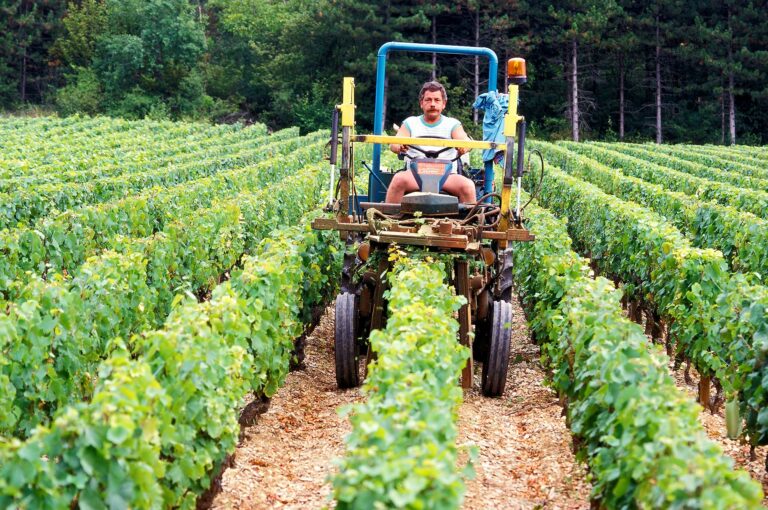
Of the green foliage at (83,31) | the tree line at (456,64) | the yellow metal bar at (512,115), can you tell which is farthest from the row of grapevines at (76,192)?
the green foliage at (83,31)

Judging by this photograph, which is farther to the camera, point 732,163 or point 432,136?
point 732,163

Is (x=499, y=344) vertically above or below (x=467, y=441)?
above

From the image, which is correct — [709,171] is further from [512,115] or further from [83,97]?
[83,97]

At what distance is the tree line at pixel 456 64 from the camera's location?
4644cm

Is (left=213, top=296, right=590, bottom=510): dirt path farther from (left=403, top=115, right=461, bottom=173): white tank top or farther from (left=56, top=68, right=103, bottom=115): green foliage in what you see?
(left=56, top=68, right=103, bottom=115): green foliage

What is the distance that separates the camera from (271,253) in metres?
8.36

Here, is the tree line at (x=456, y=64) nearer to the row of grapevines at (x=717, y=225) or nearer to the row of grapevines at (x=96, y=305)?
the row of grapevines at (x=717, y=225)

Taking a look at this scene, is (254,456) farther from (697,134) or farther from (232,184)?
(697,134)

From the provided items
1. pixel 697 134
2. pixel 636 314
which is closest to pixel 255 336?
pixel 636 314

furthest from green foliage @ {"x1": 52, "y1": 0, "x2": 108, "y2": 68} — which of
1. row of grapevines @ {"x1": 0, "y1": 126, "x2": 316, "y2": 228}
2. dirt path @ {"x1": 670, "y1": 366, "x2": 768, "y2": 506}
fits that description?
dirt path @ {"x1": 670, "y1": 366, "x2": 768, "y2": 506}

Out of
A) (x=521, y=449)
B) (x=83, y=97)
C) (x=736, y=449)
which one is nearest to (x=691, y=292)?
(x=736, y=449)

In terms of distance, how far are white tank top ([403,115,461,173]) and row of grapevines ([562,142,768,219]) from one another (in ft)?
22.5

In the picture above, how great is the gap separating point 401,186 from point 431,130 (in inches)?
23.6

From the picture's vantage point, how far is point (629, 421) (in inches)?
182
